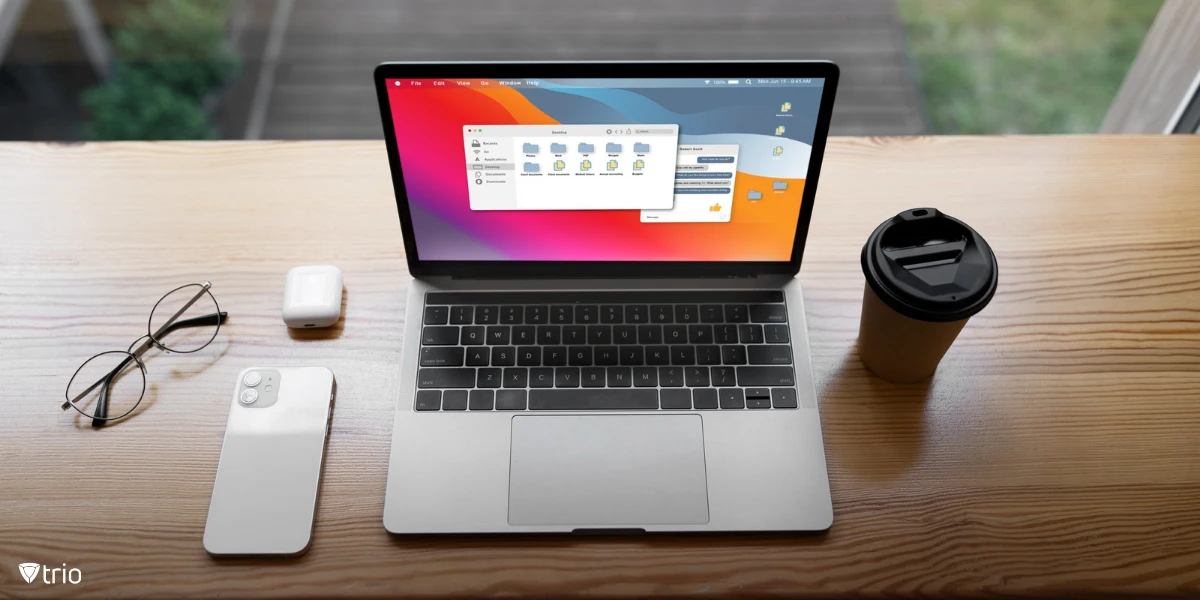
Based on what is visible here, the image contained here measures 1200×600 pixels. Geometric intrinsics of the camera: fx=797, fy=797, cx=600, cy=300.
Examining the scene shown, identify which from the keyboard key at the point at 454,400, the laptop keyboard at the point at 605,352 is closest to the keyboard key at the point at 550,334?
the laptop keyboard at the point at 605,352

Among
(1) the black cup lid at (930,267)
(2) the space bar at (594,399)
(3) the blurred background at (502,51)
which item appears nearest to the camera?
(1) the black cup lid at (930,267)

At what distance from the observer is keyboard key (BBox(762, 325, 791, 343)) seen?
0.92m

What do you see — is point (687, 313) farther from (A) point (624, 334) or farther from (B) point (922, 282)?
(B) point (922, 282)

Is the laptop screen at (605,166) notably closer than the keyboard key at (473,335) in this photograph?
Yes

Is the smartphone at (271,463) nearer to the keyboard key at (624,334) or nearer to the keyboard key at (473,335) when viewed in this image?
the keyboard key at (473,335)

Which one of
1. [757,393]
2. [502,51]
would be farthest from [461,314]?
[502,51]

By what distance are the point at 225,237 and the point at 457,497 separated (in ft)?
1.63

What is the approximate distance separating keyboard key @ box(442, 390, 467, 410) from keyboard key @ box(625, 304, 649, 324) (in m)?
0.21

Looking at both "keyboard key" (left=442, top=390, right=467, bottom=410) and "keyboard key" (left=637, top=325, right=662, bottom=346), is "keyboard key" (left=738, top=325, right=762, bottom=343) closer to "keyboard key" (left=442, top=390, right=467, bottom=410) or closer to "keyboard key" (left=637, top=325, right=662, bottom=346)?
"keyboard key" (left=637, top=325, right=662, bottom=346)

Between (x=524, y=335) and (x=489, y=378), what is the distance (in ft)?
0.22

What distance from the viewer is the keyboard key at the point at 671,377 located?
0.89 meters

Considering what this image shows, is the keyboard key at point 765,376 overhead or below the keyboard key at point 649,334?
below

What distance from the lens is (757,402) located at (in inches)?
34.7

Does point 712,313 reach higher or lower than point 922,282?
lower
